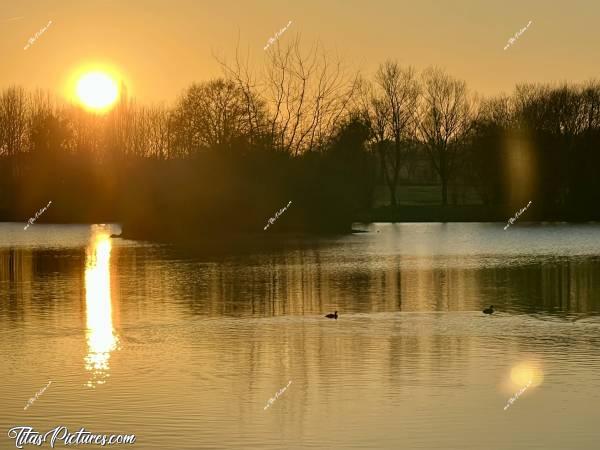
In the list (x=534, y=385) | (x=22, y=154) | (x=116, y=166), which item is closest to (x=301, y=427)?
(x=534, y=385)

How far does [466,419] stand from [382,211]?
79.0 m

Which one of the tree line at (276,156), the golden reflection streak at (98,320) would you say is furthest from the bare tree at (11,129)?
the golden reflection streak at (98,320)

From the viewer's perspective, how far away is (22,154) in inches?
3703

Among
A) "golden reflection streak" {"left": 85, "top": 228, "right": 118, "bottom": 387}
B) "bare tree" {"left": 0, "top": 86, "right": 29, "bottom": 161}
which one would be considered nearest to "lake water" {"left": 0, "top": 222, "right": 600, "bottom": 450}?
"golden reflection streak" {"left": 85, "top": 228, "right": 118, "bottom": 387}

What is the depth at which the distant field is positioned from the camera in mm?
103812

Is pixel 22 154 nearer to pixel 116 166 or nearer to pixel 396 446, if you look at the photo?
pixel 116 166

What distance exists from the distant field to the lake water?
72.0 meters

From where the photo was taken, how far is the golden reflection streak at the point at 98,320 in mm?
14664

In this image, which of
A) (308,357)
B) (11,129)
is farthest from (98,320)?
(11,129)

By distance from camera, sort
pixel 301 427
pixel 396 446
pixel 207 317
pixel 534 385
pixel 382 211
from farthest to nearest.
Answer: pixel 382 211
pixel 207 317
pixel 534 385
pixel 301 427
pixel 396 446

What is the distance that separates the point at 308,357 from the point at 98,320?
5874mm

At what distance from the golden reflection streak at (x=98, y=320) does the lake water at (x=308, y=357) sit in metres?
0.07

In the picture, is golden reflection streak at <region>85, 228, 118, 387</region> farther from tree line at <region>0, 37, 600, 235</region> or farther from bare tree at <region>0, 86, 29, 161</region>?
bare tree at <region>0, 86, 29, 161</region>

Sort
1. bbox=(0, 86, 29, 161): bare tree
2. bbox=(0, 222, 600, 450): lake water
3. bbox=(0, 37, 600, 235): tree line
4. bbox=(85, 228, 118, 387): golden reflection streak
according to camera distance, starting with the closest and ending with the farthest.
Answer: bbox=(0, 222, 600, 450): lake water → bbox=(85, 228, 118, 387): golden reflection streak → bbox=(0, 37, 600, 235): tree line → bbox=(0, 86, 29, 161): bare tree
